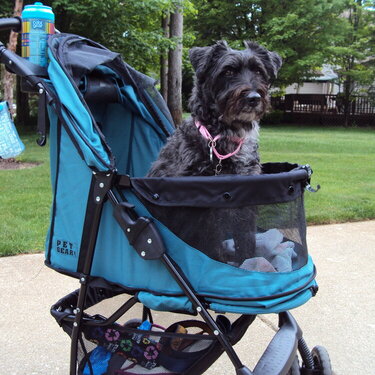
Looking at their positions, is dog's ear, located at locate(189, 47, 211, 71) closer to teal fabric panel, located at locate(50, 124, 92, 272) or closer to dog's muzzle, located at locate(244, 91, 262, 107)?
dog's muzzle, located at locate(244, 91, 262, 107)

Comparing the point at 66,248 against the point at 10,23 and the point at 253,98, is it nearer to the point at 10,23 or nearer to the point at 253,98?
the point at 10,23

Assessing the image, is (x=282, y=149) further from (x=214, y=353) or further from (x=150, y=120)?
(x=214, y=353)

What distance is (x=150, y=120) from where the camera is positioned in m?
3.09

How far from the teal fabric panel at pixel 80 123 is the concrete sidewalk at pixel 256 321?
1.46 meters

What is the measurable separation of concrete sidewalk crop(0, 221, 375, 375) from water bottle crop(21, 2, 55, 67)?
1.76m

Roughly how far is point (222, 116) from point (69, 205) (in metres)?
1.17

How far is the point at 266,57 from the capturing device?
3.20m

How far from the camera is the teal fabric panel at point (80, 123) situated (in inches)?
77.3

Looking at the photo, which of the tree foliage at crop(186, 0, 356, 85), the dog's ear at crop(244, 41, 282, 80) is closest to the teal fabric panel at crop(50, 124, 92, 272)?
the dog's ear at crop(244, 41, 282, 80)

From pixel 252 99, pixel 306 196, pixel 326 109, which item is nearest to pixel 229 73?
pixel 252 99

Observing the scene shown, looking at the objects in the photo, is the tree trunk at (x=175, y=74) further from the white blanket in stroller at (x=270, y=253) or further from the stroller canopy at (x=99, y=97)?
the white blanket in stroller at (x=270, y=253)

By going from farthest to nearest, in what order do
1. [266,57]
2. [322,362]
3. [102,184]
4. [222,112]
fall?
[266,57]
[222,112]
[322,362]
[102,184]

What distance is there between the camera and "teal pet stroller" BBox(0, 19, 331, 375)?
6.14ft

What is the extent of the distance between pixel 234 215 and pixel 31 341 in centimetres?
187
